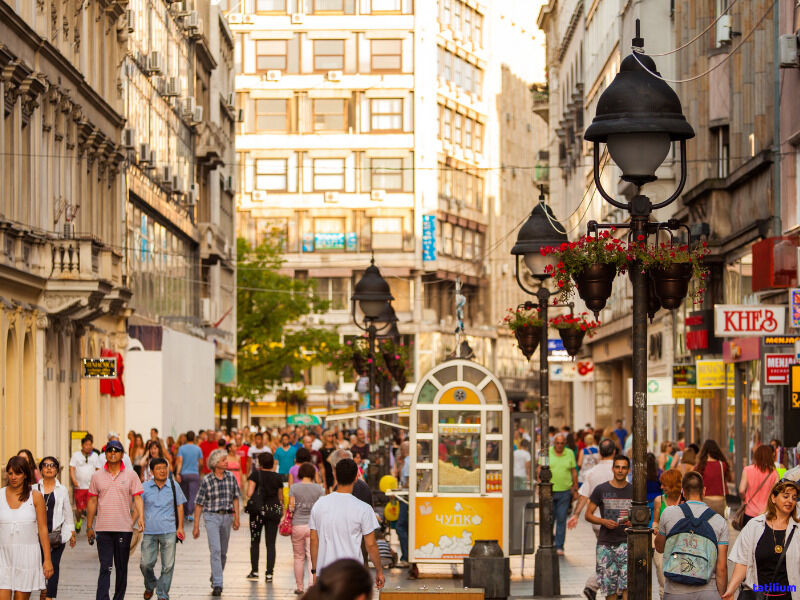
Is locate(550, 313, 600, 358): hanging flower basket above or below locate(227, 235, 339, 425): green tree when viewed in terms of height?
below

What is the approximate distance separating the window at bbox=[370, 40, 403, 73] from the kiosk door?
76.2 m

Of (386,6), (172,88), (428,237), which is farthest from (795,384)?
(386,6)

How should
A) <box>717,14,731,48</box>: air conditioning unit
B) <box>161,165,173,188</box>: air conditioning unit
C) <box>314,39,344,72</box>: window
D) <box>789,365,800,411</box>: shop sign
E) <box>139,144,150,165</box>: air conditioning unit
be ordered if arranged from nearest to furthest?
<box>789,365,800,411</box>: shop sign
<box>717,14,731,48</box>: air conditioning unit
<box>139,144,150,165</box>: air conditioning unit
<box>161,165,173,188</box>: air conditioning unit
<box>314,39,344,72</box>: window

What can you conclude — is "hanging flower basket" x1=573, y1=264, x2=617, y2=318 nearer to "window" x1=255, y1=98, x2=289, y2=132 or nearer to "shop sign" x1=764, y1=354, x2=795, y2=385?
"shop sign" x1=764, y1=354, x2=795, y2=385

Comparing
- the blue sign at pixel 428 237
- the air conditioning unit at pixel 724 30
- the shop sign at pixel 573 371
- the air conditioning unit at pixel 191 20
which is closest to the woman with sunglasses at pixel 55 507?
the air conditioning unit at pixel 724 30

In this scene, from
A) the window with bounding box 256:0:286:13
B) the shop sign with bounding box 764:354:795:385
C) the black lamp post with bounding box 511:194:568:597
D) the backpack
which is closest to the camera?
the backpack

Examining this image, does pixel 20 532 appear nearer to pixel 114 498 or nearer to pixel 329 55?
pixel 114 498

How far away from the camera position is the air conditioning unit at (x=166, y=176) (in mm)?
52781

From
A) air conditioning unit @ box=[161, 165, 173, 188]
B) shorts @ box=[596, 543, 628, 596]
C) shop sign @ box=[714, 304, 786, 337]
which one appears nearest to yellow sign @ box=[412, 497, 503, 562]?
shorts @ box=[596, 543, 628, 596]

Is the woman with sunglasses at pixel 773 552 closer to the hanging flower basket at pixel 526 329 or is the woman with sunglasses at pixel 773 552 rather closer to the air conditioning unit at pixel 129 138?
the hanging flower basket at pixel 526 329

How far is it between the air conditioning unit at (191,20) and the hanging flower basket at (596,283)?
48.0 meters

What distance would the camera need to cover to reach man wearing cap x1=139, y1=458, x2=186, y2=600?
61.4ft

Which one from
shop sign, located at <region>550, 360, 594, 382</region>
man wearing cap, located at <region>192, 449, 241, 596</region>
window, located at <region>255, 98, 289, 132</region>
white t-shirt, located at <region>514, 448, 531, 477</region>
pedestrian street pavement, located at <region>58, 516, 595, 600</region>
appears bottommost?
pedestrian street pavement, located at <region>58, 516, 595, 600</region>

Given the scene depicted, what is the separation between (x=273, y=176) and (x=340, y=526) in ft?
285
